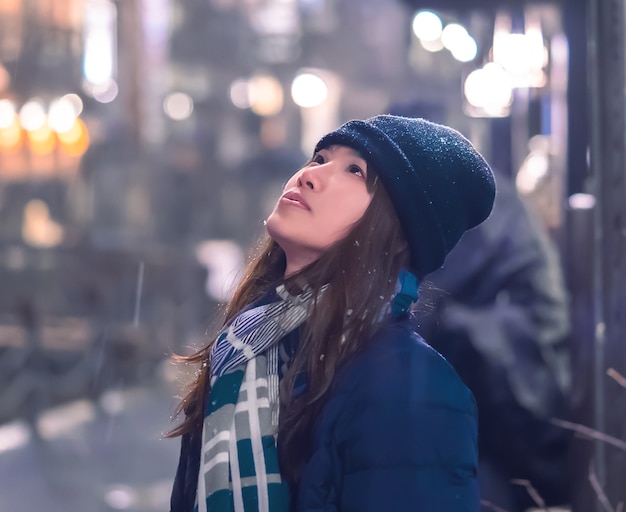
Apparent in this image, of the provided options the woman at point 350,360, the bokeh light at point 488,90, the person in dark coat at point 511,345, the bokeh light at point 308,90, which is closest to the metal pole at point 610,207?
the person in dark coat at point 511,345

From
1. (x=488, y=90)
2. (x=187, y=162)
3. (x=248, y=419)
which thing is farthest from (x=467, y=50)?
(x=187, y=162)

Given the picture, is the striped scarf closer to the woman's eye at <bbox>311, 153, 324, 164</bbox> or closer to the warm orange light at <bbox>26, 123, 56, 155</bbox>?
the woman's eye at <bbox>311, 153, 324, 164</bbox>

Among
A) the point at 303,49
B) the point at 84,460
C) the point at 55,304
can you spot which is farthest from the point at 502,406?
the point at 303,49

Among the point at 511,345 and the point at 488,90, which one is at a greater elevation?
the point at 488,90

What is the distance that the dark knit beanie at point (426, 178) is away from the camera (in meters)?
1.59

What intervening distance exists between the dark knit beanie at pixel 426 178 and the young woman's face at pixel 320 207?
4cm

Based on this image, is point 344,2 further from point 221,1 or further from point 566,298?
point 566,298

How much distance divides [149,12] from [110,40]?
1.21 metres

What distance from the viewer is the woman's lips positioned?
1672 mm

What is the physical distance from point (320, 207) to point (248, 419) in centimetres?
40

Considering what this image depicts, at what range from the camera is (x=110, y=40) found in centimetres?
2314

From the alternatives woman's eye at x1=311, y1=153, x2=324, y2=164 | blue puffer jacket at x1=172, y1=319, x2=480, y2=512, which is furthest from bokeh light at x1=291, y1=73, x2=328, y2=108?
blue puffer jacket at x1=172, y1=319, x2=480, y2=512

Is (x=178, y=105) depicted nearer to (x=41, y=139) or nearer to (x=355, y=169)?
(x=41, y=139)

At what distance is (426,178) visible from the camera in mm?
1600
